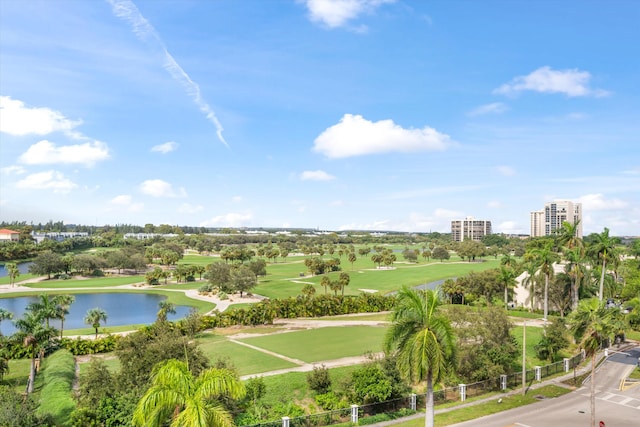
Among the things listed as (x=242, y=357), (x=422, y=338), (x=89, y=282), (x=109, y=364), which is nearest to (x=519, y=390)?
(x=422, y=338)

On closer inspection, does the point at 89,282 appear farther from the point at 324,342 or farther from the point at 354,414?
the point at 354,414

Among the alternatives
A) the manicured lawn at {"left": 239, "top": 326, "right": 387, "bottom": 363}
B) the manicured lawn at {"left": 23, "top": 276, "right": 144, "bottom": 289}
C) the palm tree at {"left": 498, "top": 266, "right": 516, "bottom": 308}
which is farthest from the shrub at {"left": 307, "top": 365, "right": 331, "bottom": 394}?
the manicured lawn at {"left": 23, "top": 276, "right": 144, "bottom": 289}

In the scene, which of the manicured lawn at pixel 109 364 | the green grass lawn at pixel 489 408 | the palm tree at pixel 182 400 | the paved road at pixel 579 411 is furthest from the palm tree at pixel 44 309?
the paved road at pixel 579 411

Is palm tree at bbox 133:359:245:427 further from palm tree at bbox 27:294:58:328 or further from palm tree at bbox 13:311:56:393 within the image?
palm tree at bbox 27:294:58:328

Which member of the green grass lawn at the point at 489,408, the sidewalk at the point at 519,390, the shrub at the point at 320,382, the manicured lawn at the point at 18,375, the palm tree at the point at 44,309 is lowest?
the manicured lawn at the point at 18,375

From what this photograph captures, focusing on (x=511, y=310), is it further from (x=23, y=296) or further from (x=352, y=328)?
(x=23, y=296)

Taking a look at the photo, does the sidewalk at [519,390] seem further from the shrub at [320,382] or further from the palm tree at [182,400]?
the palm tree at [182,400]
